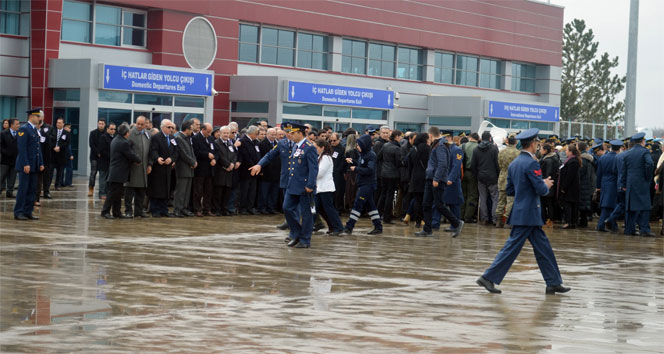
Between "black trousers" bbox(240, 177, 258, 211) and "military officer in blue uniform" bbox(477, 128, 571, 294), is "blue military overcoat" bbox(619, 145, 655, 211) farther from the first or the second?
"military officer in blue uniform" bbox(477, 128, 571, 294)

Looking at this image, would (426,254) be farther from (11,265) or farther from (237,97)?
(237,97)

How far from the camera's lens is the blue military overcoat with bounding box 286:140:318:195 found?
1535 centimetres

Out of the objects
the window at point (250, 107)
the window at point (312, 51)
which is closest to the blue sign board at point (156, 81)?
the window at point (250, 107)

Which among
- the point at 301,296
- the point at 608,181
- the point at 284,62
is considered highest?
the point at 284,62

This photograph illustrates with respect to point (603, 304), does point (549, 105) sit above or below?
above

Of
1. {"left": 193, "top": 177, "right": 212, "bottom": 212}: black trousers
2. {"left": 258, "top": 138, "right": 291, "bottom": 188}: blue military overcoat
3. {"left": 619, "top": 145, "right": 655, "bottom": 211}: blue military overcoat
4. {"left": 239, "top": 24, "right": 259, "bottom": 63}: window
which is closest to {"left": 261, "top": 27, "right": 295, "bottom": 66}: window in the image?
{"left": 239, "top": 24, "right": 259, "bottom": 63}: window

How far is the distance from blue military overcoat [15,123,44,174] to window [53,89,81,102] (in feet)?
51.2

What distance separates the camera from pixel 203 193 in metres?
21.3

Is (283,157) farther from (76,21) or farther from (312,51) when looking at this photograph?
(312,51)

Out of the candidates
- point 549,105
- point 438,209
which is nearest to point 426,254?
point 438,209

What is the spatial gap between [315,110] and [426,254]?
2621 centimetres

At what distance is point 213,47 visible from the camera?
4019cm

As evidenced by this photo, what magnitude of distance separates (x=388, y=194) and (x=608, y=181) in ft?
14.9

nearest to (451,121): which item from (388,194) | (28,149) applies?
(388,194)
